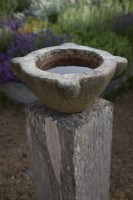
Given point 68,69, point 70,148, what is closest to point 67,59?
point 68,69

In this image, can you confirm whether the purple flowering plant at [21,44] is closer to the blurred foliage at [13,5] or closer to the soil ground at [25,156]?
the soil ground at [25,156]

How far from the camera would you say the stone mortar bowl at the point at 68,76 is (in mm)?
1351

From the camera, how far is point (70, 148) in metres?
1.53

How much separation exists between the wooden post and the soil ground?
0.91m

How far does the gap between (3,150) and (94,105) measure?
176cm

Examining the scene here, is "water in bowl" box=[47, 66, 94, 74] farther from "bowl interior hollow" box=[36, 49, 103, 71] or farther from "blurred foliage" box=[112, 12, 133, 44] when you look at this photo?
"blurred foliage" box=[112, 12, 133, 44]

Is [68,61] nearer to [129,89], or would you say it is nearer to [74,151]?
[74,151]

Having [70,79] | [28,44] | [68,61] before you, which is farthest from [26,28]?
[70,79]

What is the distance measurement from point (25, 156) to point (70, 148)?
162 centimetres

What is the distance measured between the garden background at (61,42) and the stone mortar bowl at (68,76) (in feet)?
4.63

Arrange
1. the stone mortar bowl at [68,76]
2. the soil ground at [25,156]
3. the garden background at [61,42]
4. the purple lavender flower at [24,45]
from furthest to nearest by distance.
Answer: the purple lavender flower at [24,45], the garden background at [61,42], the soil ground at [25,156], the stone mortar bowl at [68,76]

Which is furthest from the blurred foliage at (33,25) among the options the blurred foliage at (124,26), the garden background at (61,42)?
the blurred foliage at (124,26)

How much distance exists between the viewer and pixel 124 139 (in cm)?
327

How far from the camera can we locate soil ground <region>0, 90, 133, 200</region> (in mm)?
2711
